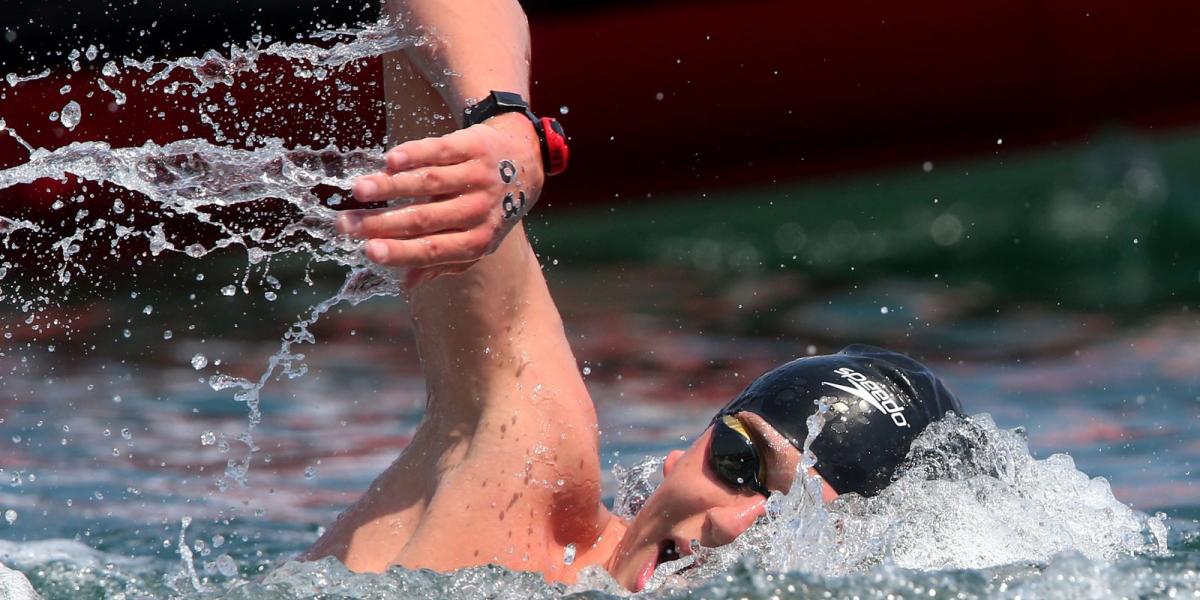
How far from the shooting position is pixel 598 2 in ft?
22.1

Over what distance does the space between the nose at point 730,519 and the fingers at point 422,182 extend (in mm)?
556

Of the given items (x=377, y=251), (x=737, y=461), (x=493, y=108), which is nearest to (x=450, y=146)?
(x=377, y=251)

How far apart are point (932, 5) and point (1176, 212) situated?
1545 mm

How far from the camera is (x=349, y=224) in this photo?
1653 mm

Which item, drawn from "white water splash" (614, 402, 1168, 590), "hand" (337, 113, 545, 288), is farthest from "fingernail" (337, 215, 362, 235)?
"white water splash" (614, 402, 1168, 590)

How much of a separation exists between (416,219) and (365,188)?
0.08 meters

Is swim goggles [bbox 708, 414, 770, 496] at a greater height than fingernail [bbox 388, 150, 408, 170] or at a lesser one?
lesser

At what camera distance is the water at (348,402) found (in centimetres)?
200

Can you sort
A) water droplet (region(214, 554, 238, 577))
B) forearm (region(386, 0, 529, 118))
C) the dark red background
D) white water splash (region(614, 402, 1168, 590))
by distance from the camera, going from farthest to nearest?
the dark red background, water droplet (region(214, 554, 238, 577)), forearm (region(386, 0, 529, 118)), white water splash (region(614, 402, 1168, 590))

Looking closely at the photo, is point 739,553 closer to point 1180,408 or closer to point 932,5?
point 1180,408

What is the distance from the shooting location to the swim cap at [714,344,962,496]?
198 cm

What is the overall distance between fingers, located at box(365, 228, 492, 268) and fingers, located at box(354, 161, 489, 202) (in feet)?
0.17

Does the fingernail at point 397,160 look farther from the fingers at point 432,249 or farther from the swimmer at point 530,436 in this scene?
the swimmer at point 530,436

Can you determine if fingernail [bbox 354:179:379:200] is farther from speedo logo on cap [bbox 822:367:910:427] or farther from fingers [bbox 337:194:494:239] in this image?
speedo logo on cap [bbox 822:367:910:427]
